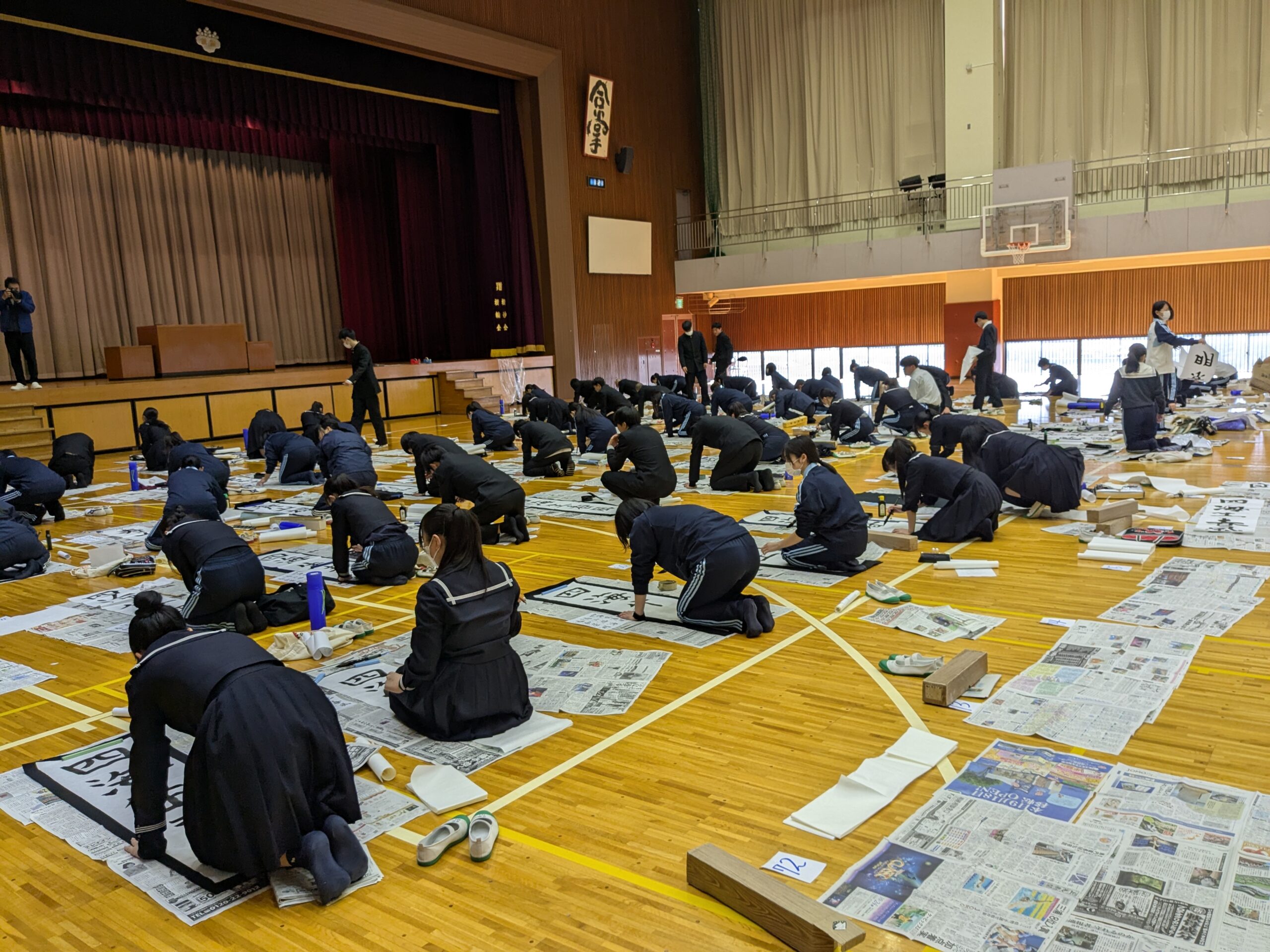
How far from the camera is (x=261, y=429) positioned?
618 inches

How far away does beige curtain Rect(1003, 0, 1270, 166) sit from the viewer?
21188 millimetres

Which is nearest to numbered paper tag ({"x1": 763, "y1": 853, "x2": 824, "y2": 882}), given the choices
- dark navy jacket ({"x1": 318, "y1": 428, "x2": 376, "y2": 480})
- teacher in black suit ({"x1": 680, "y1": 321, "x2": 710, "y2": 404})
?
dark navy jacket ({"x1": 318, "y1": 428, "x2": 376, "y2": 480})

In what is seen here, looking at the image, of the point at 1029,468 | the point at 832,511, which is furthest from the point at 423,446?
the point at 1029,468

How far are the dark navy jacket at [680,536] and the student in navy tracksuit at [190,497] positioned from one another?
3.42m

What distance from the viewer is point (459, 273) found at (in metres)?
25.6

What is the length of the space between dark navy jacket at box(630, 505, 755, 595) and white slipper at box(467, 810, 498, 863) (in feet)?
8.22

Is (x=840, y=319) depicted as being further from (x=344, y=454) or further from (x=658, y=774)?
(x=658, y=774)

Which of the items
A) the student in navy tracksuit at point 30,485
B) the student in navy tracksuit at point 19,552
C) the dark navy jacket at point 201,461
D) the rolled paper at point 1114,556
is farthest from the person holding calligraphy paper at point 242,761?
the student in navy tracksuit at point 30,485

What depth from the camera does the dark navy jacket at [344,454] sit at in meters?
10.9

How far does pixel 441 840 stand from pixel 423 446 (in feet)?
22.8

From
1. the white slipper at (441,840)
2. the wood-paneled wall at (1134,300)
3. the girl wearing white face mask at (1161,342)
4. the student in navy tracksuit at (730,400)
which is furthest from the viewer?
the wood-paneled wall at (1134,300)

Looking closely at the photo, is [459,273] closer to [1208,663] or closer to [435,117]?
[435,117]

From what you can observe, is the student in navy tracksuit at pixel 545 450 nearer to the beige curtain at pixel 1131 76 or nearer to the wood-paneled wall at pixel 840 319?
the beige curtain at pixel 1131 76

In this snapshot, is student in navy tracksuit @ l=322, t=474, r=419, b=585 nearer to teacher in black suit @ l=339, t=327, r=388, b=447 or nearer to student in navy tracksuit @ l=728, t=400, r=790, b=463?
student in navy tracksuit @ l=728, t=400, r=790, b=463
